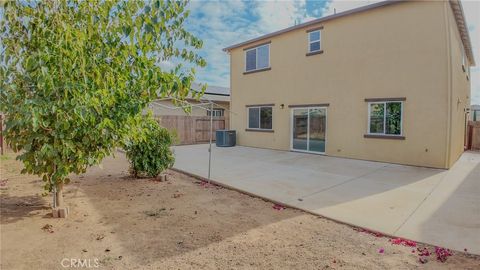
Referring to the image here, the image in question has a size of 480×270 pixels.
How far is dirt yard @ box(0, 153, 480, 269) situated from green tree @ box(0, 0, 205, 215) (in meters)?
0.94

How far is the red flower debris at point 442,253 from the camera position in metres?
3.49

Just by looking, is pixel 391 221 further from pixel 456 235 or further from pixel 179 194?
pixel 179 194

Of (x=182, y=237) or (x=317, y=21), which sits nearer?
(x=182, y=237)

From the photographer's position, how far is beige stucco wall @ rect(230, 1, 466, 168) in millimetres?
9062

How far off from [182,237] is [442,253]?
3.57 meters

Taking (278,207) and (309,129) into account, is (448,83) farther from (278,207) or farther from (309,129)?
(278,207)

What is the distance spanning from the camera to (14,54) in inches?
156

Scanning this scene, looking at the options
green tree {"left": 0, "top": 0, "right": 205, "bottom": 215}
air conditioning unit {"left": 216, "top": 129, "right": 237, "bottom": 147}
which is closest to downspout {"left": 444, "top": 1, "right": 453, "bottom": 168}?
green tree {"left": 0, "top": 0, "right": 205, "bottom": 215}

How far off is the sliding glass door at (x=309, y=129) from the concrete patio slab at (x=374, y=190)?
4.07 feet

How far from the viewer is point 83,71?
371cm

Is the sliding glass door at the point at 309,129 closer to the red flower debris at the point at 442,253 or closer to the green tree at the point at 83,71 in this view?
the red flower debris at the point at 442,253

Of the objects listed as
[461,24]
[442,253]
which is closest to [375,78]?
[461,24]

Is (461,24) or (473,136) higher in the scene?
(461,24)

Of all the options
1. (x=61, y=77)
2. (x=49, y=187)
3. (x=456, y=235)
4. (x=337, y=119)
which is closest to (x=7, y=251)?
(x=49, y=187)
